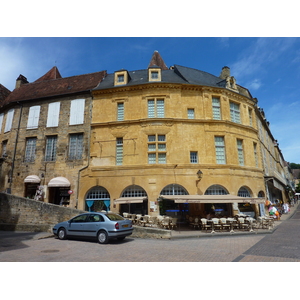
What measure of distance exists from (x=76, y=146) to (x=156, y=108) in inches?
285

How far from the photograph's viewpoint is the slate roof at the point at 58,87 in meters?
20.0

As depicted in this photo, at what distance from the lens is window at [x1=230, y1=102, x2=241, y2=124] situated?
18.9 meters

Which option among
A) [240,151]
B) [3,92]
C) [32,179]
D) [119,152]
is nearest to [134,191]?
[119,152]

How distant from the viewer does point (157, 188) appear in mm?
15969

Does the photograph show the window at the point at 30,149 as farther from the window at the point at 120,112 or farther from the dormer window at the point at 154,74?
the dormer window at the point at 154,74

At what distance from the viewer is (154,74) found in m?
18.5

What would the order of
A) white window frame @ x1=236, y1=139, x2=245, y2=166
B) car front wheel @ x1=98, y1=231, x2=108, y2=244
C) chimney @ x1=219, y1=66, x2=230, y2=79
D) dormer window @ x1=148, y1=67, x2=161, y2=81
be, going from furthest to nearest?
chimney @ x1=219, y1=66, x2=230, y2=79 → dormer window @ x1=148, y1=67, x2=161, y2=81 → white window frame @ x1=236, y1=139, x2=245, y2=166 → car front wheel @ x1=98, y1=231, x2=108, y2=244

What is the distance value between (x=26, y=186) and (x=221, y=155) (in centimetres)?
1626

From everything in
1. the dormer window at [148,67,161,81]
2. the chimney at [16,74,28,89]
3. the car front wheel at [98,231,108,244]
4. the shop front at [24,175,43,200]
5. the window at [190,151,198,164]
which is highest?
the chimney at [16,74,28,89]

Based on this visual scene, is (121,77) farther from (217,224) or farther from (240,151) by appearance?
(217,224)

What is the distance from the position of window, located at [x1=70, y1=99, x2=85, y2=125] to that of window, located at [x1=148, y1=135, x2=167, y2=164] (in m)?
6.32

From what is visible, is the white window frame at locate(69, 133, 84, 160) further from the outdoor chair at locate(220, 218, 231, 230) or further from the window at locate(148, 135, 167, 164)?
the outdoor chair at locate(220, 218, 231, 230)

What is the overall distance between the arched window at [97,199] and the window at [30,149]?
249 inches

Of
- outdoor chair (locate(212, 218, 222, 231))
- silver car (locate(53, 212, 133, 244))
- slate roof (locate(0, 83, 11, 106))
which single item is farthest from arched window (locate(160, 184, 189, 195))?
slate roof (locate(0, 83, 11, 106))
